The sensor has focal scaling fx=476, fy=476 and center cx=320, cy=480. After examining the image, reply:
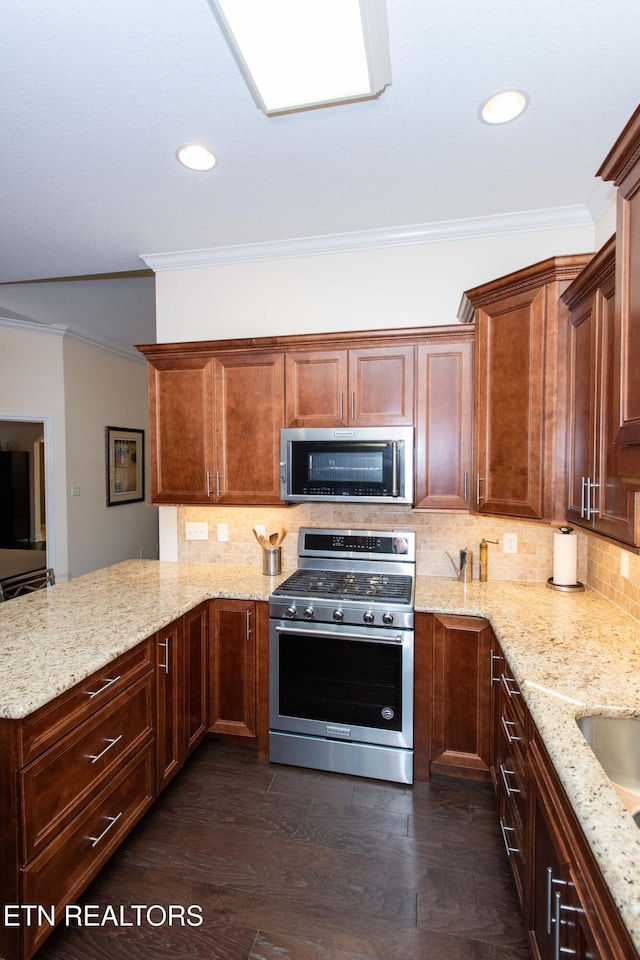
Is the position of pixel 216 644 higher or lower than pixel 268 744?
higher

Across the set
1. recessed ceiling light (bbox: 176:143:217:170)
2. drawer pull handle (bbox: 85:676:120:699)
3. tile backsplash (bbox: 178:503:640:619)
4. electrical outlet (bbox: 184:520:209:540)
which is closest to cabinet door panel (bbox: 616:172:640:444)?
tile backsplash (bbox: 178:503:640:619)

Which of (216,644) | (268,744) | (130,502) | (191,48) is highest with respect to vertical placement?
(191,48)

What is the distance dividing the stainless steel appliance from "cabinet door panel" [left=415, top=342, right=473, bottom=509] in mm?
554

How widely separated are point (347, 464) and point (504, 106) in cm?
160

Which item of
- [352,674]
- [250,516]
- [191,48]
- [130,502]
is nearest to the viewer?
[191,48]

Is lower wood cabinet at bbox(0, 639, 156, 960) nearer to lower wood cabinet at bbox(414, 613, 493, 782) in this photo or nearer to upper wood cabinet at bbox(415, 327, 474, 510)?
lower wood cabinet at bbox(414, 613, 493, 782)

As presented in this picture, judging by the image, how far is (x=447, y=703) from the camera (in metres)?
2.27

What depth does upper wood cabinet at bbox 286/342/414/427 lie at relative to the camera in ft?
8.23

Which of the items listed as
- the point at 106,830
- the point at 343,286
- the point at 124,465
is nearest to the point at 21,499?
the point at 124,465

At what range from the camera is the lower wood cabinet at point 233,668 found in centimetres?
249

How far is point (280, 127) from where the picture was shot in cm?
182

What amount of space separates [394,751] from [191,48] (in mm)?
2875

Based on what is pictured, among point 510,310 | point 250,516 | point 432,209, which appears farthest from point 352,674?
point 432,209

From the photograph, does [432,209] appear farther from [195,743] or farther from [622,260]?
[195,743]
